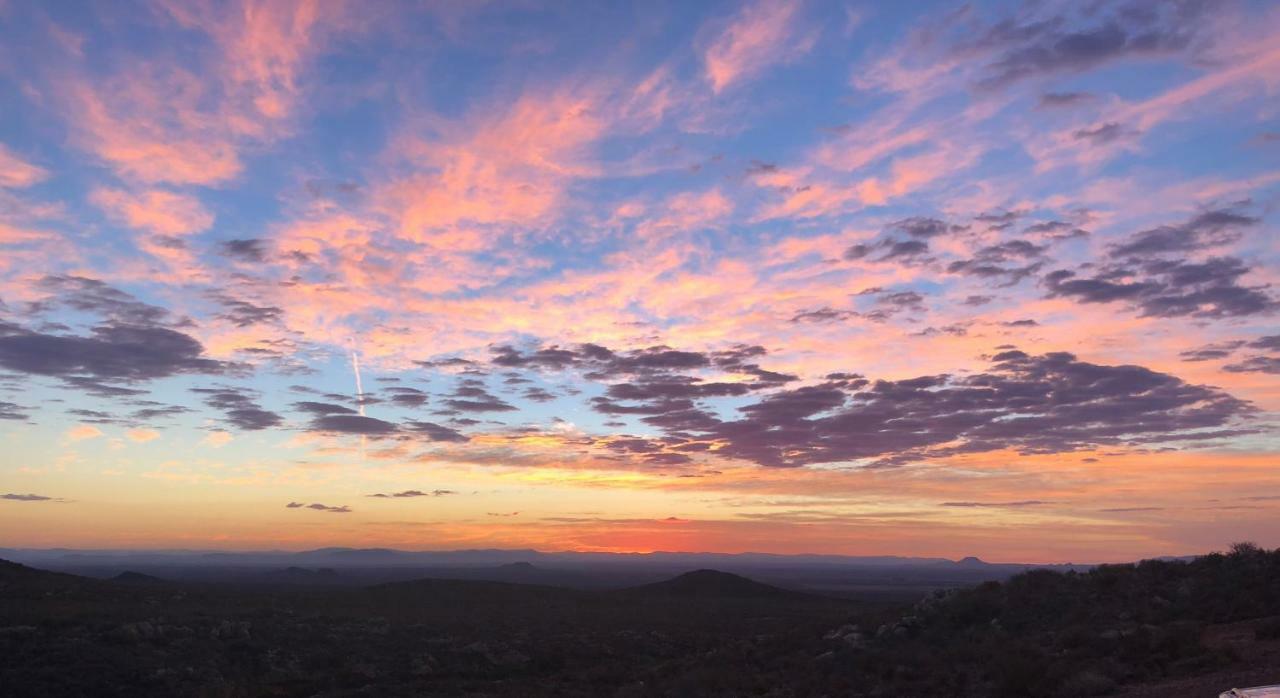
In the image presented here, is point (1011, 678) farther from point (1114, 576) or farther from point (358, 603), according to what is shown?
point (358, 603)

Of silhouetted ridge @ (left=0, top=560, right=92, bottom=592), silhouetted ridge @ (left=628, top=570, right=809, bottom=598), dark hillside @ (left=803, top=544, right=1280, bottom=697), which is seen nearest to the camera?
dark hillside @ (left=803, top=544, right=1280, bottom=697)

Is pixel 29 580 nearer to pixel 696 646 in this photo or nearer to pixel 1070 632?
pixel 696 646

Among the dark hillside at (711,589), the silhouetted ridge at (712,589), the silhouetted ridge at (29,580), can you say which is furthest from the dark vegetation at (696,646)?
the silhouetted ridge at (712,589)

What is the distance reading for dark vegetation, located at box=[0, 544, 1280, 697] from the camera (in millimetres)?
19844

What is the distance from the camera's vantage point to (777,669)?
27.4 m

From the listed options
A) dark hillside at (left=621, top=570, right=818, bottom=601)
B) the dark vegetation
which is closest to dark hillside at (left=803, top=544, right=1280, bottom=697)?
the dark vegetation

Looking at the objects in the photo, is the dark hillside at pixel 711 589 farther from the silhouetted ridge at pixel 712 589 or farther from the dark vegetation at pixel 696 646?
the dark vegetation at pixel 696 646

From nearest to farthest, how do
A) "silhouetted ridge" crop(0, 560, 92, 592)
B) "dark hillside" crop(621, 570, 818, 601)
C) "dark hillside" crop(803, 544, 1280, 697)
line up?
1. "dark hillside" crop(803, 544, 1280, 697)
2. "silhouetted ridge" crop(0, 560, 92, 592)
3. "dark hillside" crop(621, 570, 818, 601)

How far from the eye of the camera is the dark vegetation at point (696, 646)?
781 inches

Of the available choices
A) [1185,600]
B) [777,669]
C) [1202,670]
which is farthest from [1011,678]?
[1185,600]

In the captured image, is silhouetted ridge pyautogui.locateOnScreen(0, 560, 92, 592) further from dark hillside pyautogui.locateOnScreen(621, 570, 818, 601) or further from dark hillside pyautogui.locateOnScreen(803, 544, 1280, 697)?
dark hillside pyautogui.locateOnScreen(803, 544, 1280, 697)

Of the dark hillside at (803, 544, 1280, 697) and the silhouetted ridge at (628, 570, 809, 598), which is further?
the silhouetted ridge at (628, 570, 809, 598)

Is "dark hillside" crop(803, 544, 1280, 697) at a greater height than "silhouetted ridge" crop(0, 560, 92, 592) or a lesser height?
greater

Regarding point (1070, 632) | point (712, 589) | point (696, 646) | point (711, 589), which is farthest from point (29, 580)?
point (712, 589)
